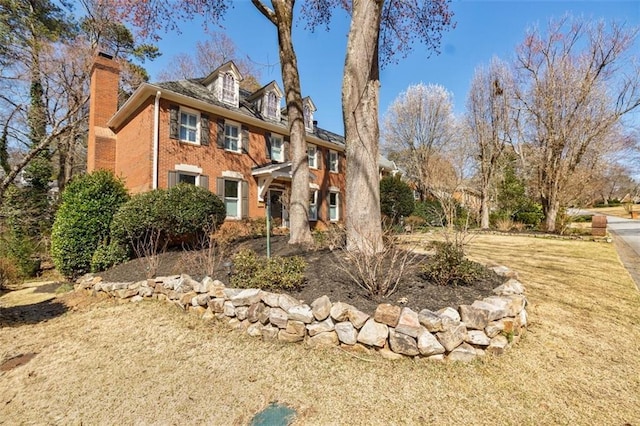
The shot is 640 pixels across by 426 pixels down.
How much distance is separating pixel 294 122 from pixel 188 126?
18.4 feet

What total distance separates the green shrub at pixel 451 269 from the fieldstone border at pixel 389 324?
0.37m

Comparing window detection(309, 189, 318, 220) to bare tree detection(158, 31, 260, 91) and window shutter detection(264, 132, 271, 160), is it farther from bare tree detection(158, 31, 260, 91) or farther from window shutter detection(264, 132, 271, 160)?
bare tree detection(158, 31, 260, 91)

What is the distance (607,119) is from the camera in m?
12.8

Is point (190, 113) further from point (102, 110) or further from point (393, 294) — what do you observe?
point (393, 294)

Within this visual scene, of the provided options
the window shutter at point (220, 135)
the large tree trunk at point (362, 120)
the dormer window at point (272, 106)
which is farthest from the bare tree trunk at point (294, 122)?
the dormer window at point (272, 106)

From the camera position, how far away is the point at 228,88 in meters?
12.6

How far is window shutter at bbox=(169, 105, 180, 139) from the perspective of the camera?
33.7 feet

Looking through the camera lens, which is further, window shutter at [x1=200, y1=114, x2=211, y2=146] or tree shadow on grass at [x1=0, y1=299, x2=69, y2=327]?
window shutter at [x1=200, y1=114, x2=211, y2=146]

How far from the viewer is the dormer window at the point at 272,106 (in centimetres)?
1407

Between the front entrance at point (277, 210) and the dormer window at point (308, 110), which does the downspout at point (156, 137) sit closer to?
the front entrance at point (277, 210)

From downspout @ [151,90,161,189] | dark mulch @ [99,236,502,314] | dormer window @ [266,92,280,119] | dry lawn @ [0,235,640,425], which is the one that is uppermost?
dormer window @ [266,92,280,119]

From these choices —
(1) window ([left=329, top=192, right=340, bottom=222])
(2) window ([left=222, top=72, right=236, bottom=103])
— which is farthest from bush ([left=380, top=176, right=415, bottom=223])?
(2) window ([left=222, top=72, right=236, bottom=103])

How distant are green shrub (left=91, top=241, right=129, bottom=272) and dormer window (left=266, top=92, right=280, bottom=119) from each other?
9.10 metres

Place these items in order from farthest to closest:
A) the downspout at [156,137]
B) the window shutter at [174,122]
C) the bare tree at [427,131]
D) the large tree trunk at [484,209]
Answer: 1. the bare tree at [427,131]
2. the large tree trunk at [484,209]
3. the window shutter at [174,122]
4. the downspout at [156,137]
